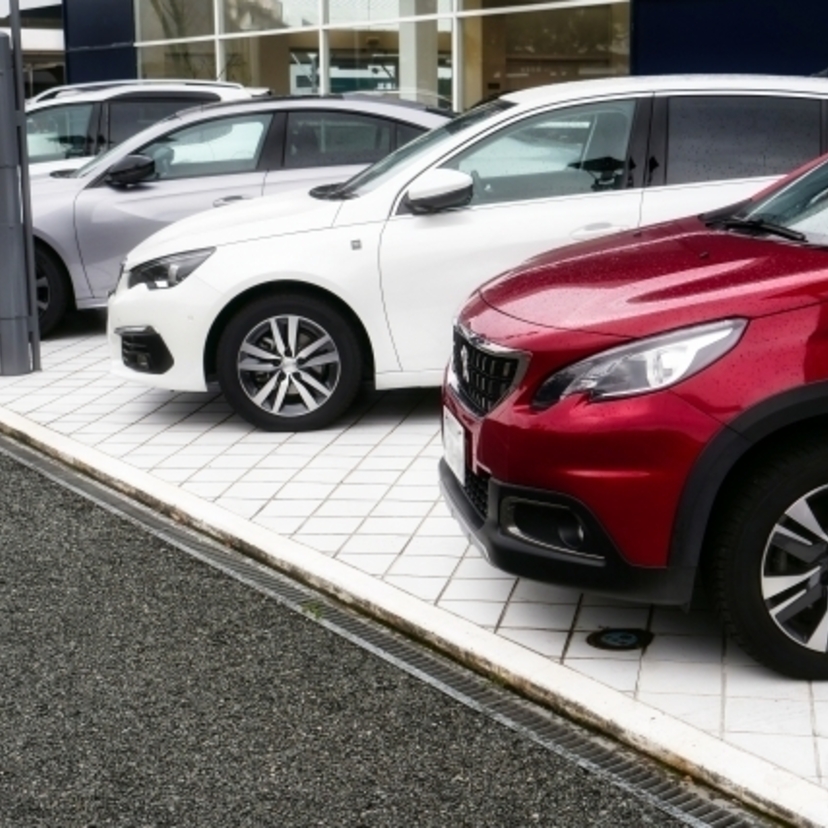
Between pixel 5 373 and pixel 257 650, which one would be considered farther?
pixel 5 373

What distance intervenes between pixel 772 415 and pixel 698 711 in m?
0.85

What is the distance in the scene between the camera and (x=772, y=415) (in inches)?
181

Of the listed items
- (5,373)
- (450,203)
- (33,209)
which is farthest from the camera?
(33,209)

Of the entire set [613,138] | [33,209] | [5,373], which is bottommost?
[5,373]

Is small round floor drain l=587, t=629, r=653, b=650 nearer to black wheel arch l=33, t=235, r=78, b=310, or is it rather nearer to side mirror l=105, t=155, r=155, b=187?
side mirror l=105, t=155, r=155, b=187

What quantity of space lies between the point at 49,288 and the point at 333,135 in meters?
2.23

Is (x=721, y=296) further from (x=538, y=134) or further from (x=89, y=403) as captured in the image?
(x=89, y=403)

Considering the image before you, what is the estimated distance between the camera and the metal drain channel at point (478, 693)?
13.6 feet

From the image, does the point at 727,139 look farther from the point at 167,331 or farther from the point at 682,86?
the point at 167,331

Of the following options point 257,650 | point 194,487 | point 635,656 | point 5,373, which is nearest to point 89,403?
point 5,373

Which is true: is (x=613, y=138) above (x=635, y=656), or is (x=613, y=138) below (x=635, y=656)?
above

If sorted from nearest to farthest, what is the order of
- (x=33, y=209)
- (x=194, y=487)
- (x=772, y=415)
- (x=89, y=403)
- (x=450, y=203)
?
(x=772, y=415)
(x=194, y=487)
(x=450, y=203)
(x=89, y=403)
(x=33, y=209)

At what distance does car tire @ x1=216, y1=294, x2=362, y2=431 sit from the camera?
831cm

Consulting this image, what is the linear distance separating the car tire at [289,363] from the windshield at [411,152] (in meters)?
A: 0.70
